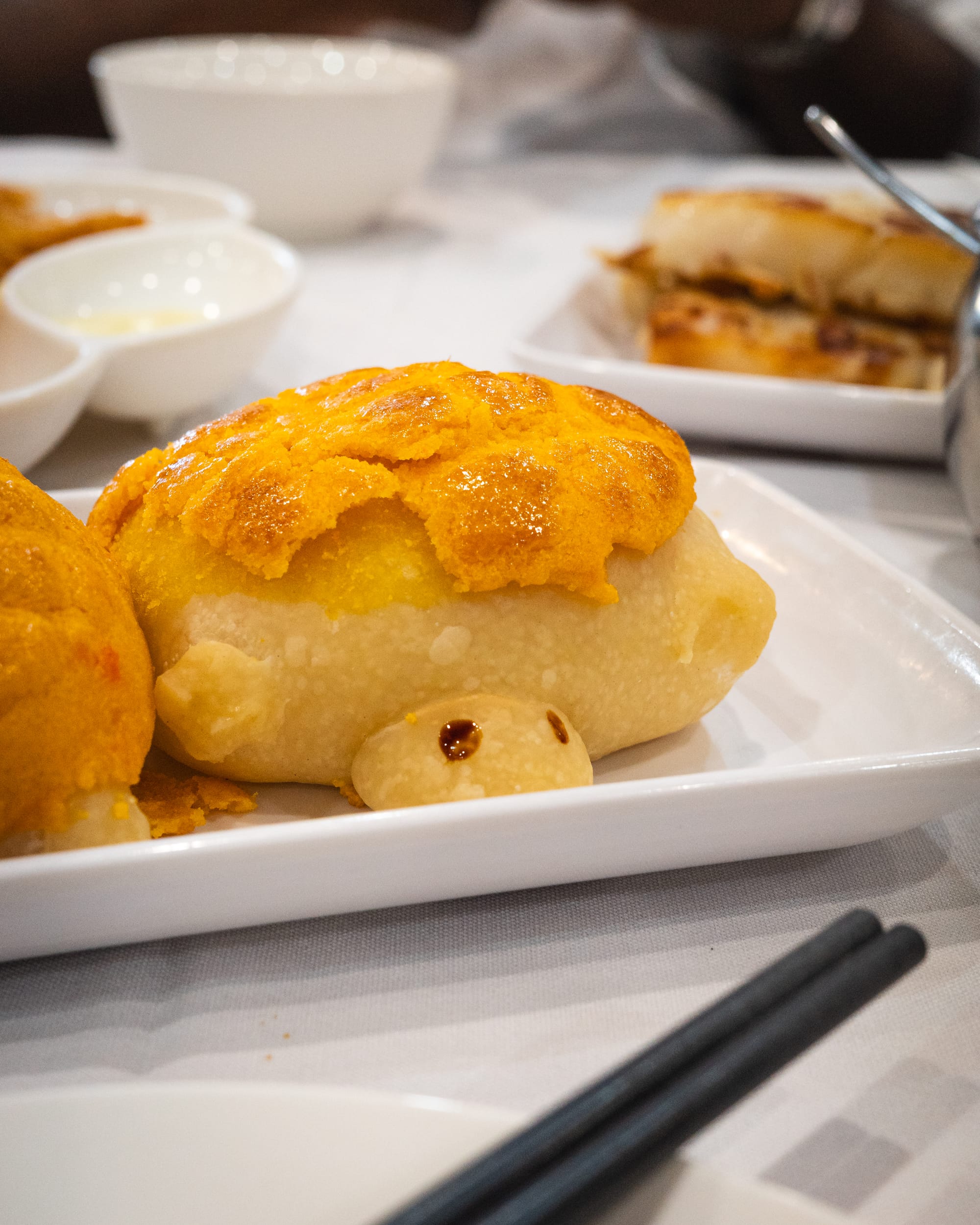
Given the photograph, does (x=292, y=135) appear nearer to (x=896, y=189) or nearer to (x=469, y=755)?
(x=896, y=189)

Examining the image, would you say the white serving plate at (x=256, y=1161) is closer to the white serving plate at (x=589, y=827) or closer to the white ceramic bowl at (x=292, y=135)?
the white serving plate at (x=589, y=827)

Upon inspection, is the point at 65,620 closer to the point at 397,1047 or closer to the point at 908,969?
the point at 397,1047

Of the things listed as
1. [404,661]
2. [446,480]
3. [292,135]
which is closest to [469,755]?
[404,661]

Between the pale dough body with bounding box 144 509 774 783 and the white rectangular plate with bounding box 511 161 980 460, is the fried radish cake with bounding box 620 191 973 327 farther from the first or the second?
the pale dough body with bounding box 144 509 774 783

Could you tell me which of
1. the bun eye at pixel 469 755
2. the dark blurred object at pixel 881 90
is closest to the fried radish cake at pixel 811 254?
the bun eye at pixel 469 755

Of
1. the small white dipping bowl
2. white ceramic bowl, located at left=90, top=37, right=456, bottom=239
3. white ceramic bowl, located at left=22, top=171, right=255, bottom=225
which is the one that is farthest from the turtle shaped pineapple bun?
white ceramic bowl, located at left=90, top=37, right=456, bottom=239

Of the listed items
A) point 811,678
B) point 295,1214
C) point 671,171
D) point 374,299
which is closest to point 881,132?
point 671,171
